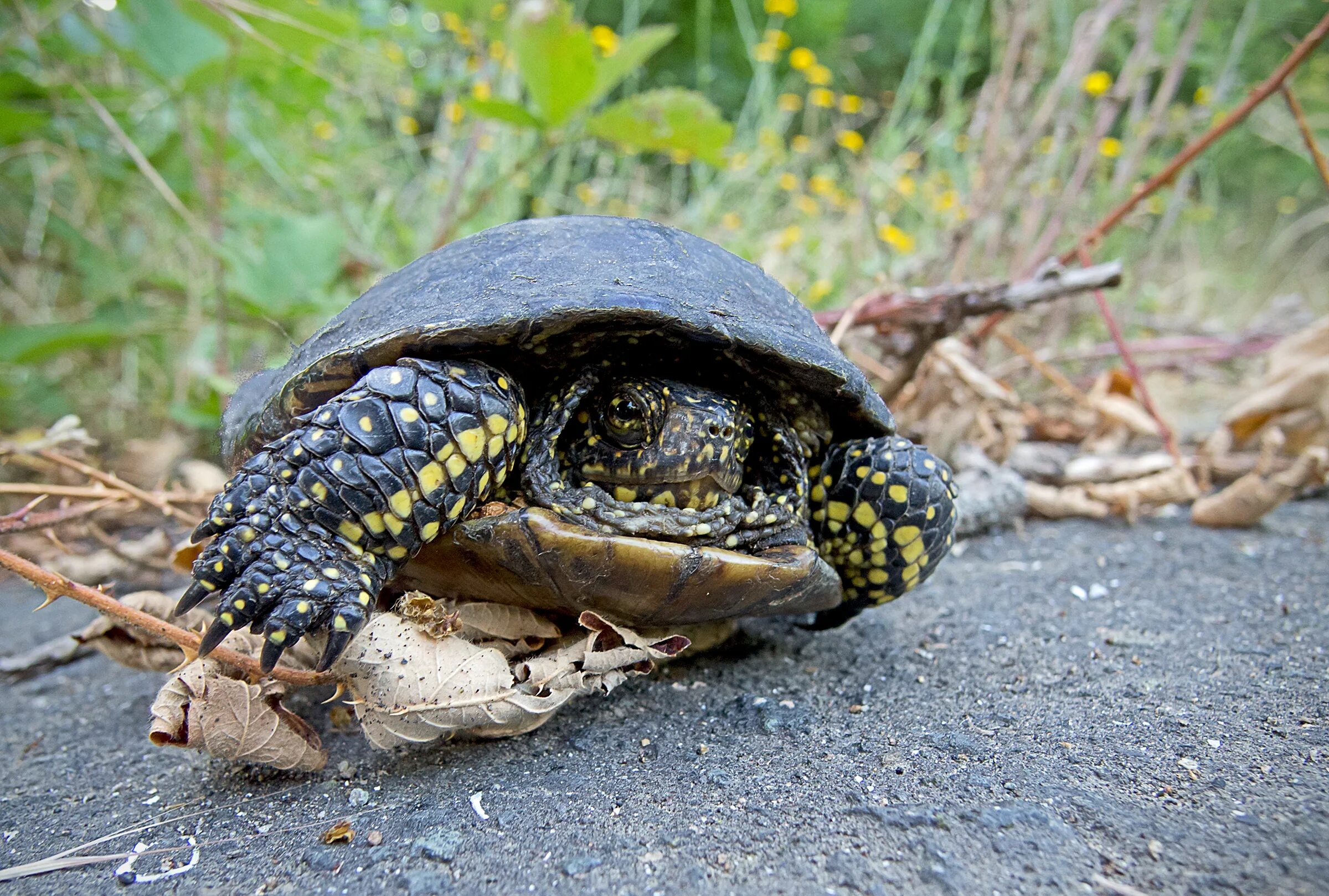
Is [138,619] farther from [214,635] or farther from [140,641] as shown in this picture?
[140,641]

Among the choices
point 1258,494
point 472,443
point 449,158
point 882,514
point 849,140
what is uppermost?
point 849,140

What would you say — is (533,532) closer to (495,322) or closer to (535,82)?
(495,322)

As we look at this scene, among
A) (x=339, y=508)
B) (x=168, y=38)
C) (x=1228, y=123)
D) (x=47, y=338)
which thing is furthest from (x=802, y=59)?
(x=339, y=508)

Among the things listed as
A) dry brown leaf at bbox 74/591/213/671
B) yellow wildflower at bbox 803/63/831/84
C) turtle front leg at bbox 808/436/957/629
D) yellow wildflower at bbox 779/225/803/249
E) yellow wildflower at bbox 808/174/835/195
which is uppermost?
yellow wildflower at bbox 803/63/831/84

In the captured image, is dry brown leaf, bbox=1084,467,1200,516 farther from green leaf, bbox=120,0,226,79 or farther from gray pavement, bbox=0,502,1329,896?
green leaf, bbox=120,0,226,79

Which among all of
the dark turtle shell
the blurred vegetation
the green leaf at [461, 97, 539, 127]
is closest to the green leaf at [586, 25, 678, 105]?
the blurred vegetation

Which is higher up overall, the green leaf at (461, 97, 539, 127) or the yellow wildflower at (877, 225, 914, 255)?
the green leaf at (461, 97, 539, 127)

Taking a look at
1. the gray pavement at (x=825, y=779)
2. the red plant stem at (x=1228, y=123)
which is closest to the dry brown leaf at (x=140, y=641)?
the gray pavement at (x=825, y=779)

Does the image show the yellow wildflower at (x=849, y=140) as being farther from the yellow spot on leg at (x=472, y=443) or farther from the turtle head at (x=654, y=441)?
the yellow spot on leg at (x=472, y=443)
